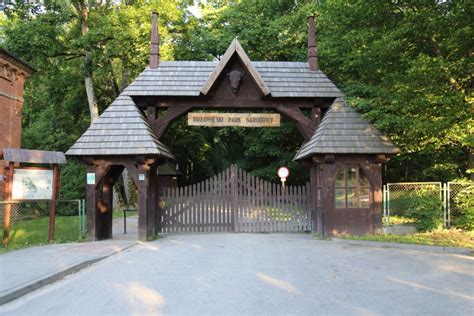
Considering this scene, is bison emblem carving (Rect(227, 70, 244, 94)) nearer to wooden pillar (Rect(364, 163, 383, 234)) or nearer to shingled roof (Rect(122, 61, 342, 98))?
shingled roof (Rect(122, 61, 342, 98))

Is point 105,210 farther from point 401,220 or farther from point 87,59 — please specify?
point 87,59

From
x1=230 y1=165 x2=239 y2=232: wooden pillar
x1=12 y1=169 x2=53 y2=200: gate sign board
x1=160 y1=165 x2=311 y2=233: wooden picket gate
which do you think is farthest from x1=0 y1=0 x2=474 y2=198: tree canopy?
x1=12 y1=169 x2=53 y2=200: gate sign board

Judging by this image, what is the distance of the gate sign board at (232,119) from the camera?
1492cm

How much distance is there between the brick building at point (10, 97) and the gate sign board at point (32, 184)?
8085 millimetres

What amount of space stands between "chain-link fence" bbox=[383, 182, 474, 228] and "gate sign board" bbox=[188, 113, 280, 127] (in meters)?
5.03

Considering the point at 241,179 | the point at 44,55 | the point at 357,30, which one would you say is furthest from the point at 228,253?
the point at 44,55

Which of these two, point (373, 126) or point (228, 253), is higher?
point (373, 126)

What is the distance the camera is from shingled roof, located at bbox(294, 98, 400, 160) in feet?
43.5

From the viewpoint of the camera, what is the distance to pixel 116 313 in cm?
554

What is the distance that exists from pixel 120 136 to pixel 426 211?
10.4 meters

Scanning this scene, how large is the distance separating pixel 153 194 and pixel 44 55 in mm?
15820

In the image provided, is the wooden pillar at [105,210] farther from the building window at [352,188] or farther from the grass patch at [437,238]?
the grass patch at [437,238]

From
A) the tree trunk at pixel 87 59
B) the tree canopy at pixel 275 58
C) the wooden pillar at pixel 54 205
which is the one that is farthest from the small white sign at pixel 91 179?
the tree trunk at pixel 87 59

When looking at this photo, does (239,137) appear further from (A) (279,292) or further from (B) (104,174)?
(A) (279,292)
